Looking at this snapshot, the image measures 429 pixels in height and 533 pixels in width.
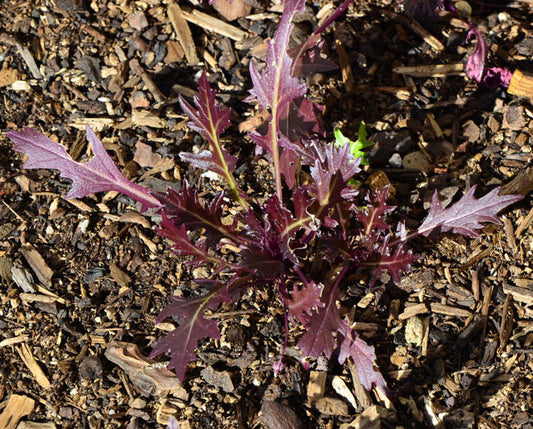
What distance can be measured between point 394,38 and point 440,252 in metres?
1.06

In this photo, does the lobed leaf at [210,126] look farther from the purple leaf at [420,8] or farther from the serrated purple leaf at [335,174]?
the purple leaf at [420,8]

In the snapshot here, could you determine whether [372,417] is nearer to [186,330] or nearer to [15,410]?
[186,330]

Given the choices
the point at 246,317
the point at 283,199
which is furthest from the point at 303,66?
the point at 246,317

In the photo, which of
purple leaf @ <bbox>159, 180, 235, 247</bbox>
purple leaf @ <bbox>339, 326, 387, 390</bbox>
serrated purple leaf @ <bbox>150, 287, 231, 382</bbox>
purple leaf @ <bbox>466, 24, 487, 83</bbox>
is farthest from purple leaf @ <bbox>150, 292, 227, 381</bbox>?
purple leaf @ <bbox>466, 24, 487, 83</bbox>

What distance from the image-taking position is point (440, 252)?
7.68 ft

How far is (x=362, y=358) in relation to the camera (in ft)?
6.68

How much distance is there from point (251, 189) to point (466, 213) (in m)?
0.84

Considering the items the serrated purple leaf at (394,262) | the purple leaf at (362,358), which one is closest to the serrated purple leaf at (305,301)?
the purple leaf at (362,358)

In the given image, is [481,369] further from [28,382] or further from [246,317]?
[28,382]

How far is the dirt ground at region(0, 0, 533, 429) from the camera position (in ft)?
6.88

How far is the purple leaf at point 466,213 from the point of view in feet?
7.06

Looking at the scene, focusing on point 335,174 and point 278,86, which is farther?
point 278,86

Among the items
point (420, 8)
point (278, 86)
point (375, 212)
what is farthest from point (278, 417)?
point (420, 8)

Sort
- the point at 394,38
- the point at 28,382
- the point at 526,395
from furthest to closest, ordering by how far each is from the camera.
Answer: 1. the point at 394,38
2. the point at 28,382
3. the point at 526,395
